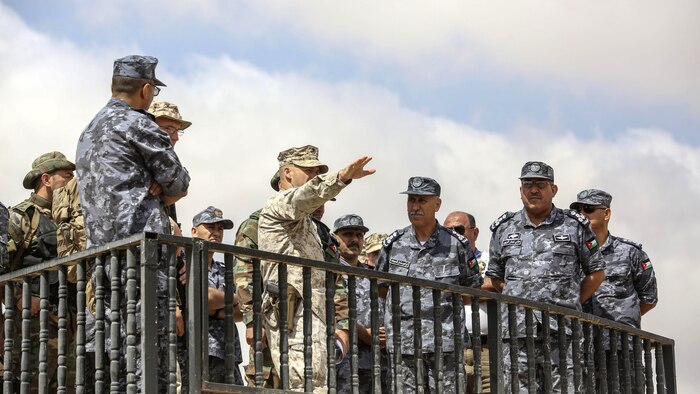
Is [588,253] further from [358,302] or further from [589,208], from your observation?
[358,302]

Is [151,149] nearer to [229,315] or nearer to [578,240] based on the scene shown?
[229,315]

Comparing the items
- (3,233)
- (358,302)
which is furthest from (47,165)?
(358,302)

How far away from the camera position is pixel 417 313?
984 centimetres

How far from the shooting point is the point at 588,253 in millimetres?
12180

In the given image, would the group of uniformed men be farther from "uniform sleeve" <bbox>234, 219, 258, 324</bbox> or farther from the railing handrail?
the railing handrail

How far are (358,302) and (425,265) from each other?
0.71 meters

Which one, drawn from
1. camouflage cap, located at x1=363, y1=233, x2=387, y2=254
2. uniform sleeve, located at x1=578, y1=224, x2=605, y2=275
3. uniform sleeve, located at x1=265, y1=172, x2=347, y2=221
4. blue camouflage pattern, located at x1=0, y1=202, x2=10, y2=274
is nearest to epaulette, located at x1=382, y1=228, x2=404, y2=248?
uniform sleeve, located at x1=578, y1=224, x2=605, y2=275

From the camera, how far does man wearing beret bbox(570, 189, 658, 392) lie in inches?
524

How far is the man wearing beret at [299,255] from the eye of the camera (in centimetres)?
1039

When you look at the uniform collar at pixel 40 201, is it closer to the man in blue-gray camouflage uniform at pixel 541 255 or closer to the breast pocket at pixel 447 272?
the breast pocket at pixel 447 272

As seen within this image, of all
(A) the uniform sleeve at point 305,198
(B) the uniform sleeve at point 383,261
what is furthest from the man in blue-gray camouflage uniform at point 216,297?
(B) the uniform sleeve at point 383,261

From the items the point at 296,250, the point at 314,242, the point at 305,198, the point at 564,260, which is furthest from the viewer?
the point at 564,260

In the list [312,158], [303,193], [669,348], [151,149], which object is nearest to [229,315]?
[151,149]

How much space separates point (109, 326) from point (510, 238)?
4.49m
